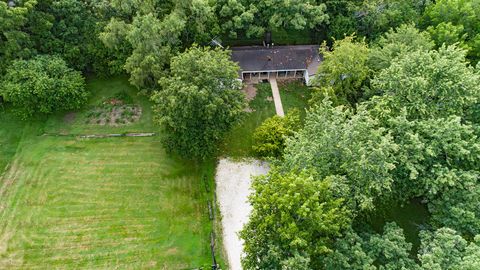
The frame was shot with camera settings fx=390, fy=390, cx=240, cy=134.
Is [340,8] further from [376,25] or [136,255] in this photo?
[136,255]

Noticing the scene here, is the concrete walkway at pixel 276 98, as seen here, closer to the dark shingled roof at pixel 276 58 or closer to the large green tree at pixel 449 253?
the dark shingled roof at pixel 276 58

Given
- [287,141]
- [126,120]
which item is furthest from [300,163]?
[126,120]

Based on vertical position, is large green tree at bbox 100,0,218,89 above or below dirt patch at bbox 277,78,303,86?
above

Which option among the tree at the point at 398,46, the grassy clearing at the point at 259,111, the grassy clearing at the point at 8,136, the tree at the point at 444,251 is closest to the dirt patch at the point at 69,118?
the grassy clearing at the point at 8,136

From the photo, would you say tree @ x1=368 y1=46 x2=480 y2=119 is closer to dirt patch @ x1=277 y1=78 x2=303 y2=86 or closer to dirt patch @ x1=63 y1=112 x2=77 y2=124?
dirt patch @ x1=277 y1=78 x2=303 y2=86

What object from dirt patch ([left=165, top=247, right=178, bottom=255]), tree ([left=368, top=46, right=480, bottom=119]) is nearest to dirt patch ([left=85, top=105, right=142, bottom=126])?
dirt patch ([left=165, top=247, right=178, bottom=255])

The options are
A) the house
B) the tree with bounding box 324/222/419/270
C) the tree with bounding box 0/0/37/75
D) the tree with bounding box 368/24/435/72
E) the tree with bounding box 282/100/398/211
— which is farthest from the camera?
the house
